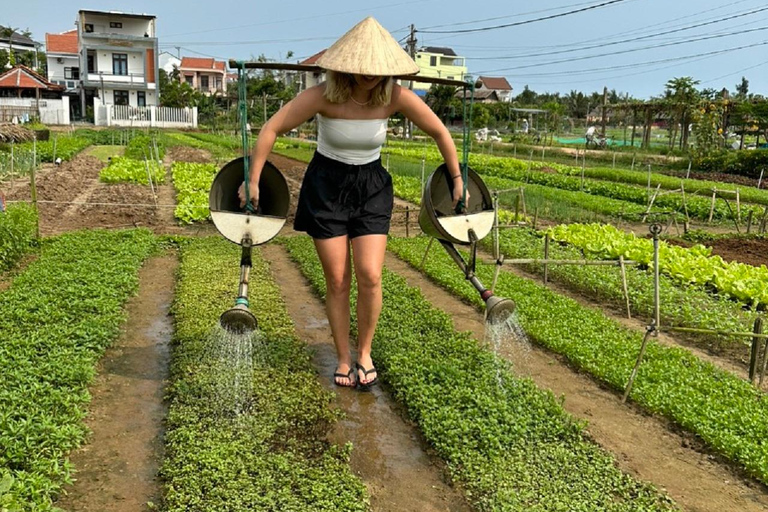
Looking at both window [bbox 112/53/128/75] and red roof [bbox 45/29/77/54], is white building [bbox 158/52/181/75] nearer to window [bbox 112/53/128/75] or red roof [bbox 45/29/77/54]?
red roof [bbox 45/29/77/54]

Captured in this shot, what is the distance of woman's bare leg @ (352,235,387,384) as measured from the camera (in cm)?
398

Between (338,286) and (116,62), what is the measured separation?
4502cm

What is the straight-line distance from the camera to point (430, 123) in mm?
4043

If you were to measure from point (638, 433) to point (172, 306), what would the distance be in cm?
372

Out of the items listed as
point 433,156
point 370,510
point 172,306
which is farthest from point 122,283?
point 433,156

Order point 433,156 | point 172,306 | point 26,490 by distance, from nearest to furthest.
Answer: point 26,490, point 172,306, point 433,156

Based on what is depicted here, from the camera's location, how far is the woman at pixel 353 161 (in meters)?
3.68

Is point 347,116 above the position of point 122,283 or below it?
above

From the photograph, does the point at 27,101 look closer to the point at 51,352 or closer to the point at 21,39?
the point at 51,352

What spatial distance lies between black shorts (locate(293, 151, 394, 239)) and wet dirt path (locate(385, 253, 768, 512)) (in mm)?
1462

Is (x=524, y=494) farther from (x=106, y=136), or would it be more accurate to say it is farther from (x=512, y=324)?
(x=106, y=136)

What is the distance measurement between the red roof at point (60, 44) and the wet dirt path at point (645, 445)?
53161 millimetres

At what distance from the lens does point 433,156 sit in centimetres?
2444

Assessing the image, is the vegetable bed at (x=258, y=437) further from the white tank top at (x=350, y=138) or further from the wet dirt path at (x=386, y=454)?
the white tank top at (x=350, y=138)
